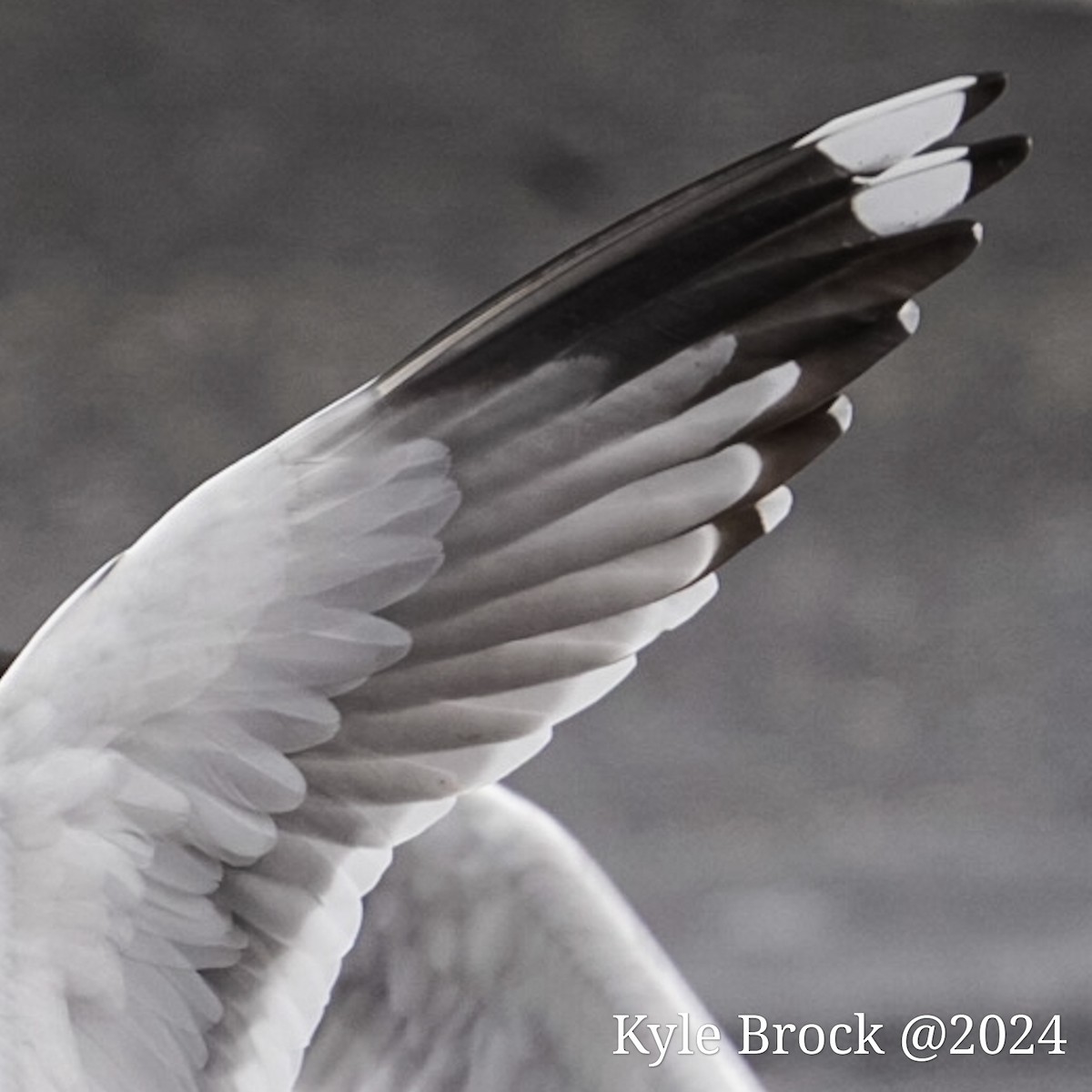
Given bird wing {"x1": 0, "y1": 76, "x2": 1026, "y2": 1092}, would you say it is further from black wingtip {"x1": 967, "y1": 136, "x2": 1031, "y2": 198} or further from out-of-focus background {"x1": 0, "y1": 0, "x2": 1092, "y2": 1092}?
out-of-focus background {"x1": 0, "y1": 0, "x2": 1092, "y2": 1092}

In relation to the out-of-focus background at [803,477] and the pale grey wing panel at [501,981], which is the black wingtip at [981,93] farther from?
the out-of-focus background at [803,477]

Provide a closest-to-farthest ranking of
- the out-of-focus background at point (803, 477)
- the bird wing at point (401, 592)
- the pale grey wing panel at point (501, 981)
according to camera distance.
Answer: the bird wing at point (401, 592) < the pale grey wing panel at point (501, 981) < the out-of-focus background at point (803, 477)

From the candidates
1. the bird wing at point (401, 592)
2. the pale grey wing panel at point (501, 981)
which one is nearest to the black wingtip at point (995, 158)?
the bird wing at point (401, 592)

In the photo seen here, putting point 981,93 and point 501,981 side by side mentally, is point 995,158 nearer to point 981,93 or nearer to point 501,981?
point 981,93

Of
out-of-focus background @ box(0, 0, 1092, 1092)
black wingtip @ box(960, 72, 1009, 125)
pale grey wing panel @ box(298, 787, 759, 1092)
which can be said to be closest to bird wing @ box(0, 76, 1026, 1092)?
black wingtip @ box(960, 72, 1009, 125)

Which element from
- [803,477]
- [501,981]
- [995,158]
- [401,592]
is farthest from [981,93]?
[803,477]

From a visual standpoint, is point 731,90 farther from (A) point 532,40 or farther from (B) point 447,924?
(B) point 447,924
